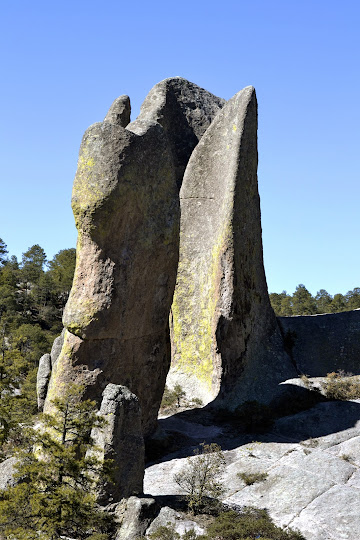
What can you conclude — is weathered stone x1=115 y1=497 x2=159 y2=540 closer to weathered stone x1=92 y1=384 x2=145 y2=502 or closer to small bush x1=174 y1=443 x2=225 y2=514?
weathered stone x1=92 y1=384 x2=145 y2=502

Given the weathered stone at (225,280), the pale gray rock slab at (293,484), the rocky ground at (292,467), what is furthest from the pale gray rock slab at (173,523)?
the weathered stone at (225,280)

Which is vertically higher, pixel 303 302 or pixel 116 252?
pixel 303 302

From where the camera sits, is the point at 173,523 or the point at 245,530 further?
the point at 173,523

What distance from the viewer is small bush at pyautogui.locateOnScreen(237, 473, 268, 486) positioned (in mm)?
13812

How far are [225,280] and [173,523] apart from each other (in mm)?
10084

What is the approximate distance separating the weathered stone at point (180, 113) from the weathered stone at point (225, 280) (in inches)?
63.7

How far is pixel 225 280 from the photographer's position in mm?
20688

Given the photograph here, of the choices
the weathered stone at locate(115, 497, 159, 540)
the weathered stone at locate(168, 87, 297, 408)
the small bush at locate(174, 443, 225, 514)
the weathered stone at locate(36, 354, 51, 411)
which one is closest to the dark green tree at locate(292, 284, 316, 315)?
the weathered stone at locate(168, 87, 297, 408)

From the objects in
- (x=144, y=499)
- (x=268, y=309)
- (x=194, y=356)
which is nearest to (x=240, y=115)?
(x=268, y=309)

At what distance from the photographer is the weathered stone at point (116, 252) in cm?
1512

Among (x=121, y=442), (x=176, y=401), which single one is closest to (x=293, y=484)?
(x=121, y=442)

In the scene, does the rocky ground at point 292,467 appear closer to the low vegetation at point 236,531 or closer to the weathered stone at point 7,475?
the low vegetation at point 236,531

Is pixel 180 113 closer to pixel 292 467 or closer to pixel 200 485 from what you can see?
pixel 292 467

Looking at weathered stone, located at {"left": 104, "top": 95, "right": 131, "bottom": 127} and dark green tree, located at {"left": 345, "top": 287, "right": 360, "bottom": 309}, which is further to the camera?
dark green tree, located at {"left": 345, "top": 287, "right": 360, "bottom": 309}
